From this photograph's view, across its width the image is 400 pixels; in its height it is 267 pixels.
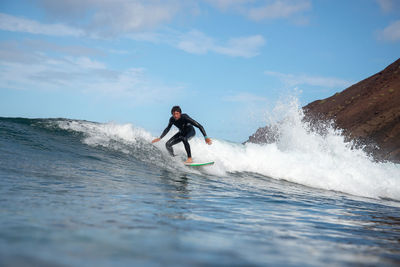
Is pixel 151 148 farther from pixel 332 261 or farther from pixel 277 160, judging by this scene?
pixel 332 261

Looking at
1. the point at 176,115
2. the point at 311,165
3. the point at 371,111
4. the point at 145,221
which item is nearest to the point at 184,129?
the point at 176,115

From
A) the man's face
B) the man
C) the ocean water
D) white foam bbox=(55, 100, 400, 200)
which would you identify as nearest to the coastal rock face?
white foam bbox=(55, 100, 400, 200)

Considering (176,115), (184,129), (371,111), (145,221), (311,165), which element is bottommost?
(145,221)

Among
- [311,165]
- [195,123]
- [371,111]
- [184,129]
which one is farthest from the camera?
[371,111]

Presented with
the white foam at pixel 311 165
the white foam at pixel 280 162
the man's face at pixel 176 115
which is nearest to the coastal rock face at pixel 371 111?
the white foam at pixel 311 165

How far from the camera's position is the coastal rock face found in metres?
30.3

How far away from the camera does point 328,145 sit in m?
15.8

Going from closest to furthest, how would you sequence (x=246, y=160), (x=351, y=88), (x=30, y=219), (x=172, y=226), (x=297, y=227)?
(x=30, y=219) → (x=172, y=226) → (x=297, y=227) → (x=246, y=160) → (x=351, y=88)

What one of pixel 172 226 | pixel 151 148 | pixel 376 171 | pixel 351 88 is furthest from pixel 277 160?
pixel 351 88

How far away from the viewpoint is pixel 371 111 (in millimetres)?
34375

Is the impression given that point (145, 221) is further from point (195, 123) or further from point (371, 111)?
point (371, 111)

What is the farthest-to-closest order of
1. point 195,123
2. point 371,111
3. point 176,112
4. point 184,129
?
1. point 371,111
2. point 184,129
3. point 195,123
4. point 176,112

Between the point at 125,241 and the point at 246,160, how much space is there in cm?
1067

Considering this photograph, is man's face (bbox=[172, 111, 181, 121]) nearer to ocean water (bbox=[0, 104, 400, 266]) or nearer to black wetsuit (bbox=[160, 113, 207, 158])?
black wetsuit (bbox=[160, 113, 207, 158])
